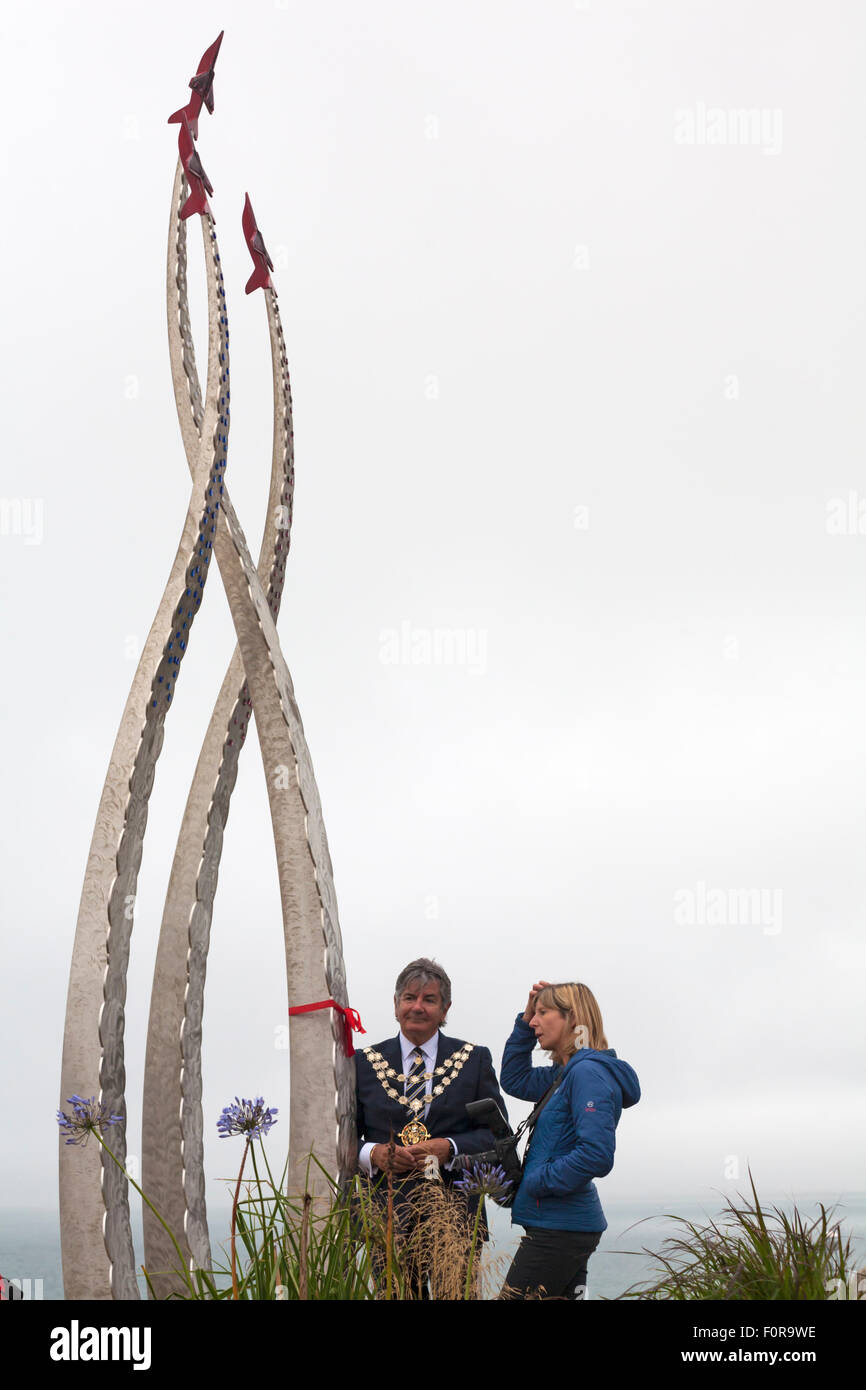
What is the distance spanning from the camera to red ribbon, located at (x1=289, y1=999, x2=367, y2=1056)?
582cm

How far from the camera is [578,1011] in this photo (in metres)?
4.99

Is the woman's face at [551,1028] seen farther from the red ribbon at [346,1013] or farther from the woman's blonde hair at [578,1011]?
the red ribbon at [346,1013]

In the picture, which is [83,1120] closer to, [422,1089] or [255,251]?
[422,1089]

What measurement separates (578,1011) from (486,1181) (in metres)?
0.96

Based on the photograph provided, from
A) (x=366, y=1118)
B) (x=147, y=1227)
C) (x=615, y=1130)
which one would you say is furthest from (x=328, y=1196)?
(x=615, y=1130)

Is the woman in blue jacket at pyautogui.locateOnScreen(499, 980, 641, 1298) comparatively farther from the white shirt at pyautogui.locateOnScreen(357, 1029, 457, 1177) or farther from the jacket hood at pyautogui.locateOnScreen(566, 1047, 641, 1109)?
the white shirt at pyautogui.locateOnScreen(357, 1029, 457, 1177)

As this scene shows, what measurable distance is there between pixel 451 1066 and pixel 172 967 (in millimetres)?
1505

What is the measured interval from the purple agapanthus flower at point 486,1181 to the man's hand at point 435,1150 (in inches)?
7.7

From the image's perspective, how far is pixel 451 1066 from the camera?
5.48 metres

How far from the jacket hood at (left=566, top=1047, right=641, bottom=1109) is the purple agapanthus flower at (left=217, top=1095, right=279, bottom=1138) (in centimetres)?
156

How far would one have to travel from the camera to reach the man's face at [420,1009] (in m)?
5.44

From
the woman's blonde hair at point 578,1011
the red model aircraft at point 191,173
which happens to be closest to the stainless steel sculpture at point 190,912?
the red model aircraft at point 191,173

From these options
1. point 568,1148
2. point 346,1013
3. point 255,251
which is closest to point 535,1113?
point 568,1148
